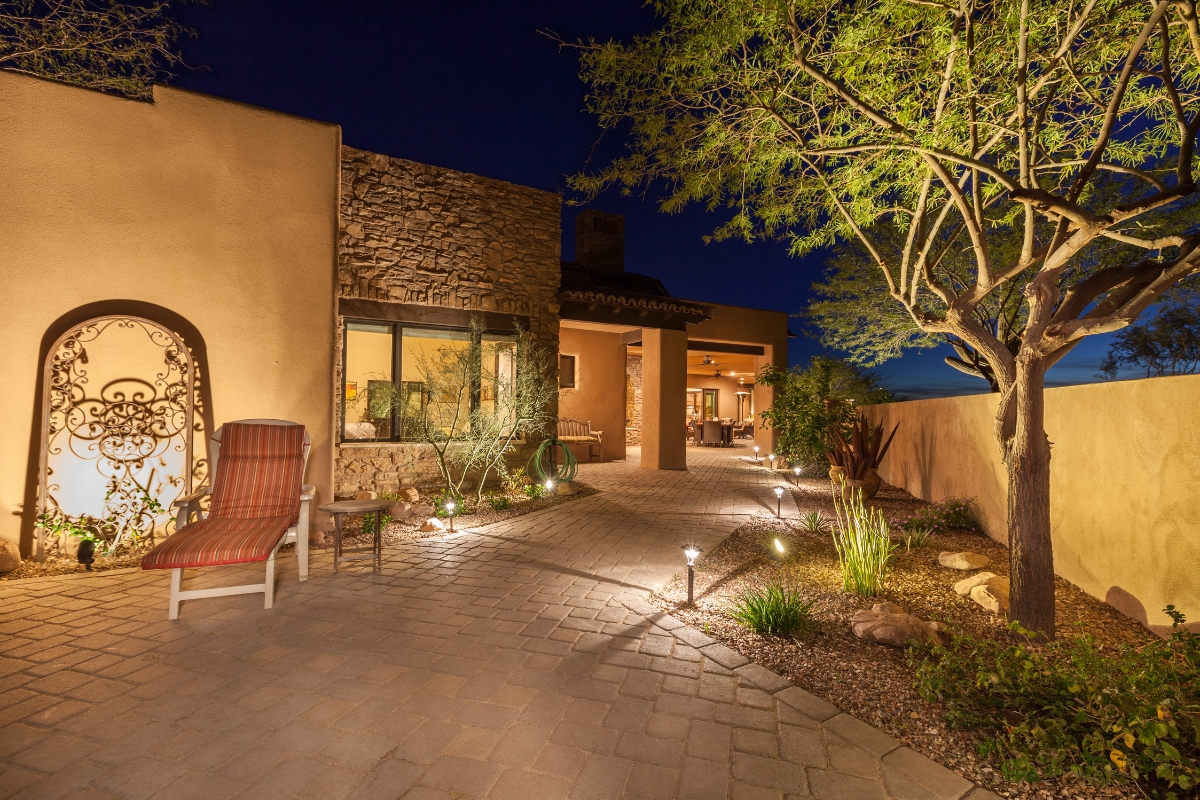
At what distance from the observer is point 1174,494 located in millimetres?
3119

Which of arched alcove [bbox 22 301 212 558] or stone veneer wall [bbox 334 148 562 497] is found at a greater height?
stone veneer wall [bbox 334 148 562 497]

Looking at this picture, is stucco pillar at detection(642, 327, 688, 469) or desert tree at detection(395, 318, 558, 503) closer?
desert tree at detection(395, 318, 558, 503)

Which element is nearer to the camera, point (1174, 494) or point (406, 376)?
point (1174, 494)

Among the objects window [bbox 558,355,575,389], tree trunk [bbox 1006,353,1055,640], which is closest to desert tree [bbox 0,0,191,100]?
tree trunk [bbox 1006,353,1055,640]

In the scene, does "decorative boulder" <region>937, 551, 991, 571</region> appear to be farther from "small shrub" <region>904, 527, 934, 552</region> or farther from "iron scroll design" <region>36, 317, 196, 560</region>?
"iron scroll design" <region>36, 317, 196, 560</region>

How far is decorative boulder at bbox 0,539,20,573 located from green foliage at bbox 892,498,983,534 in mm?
8491

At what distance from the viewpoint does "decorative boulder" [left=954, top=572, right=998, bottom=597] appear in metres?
3.84

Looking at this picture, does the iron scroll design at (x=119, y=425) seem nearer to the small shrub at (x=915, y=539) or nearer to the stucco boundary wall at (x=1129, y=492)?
the small shrub at (x=915, y=539)

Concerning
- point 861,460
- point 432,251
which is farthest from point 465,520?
point 861,460

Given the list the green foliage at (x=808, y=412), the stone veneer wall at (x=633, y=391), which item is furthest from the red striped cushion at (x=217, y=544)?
the stone veneer wall at (x=633, y=391)

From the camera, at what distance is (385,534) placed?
591 centimetres

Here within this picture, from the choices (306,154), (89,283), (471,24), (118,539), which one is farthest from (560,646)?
(471,24)

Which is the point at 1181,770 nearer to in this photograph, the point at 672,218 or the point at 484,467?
the point at 672,218

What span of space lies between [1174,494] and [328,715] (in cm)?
482
